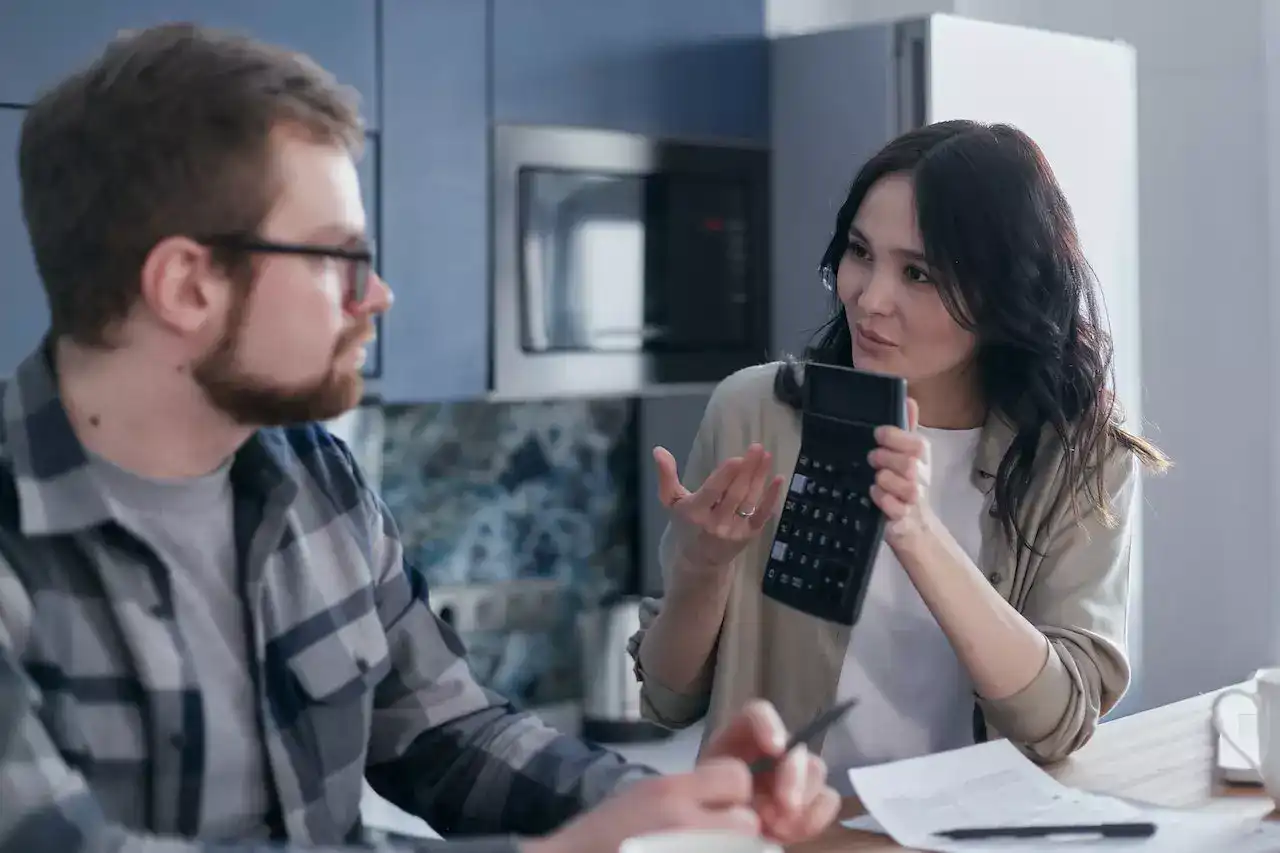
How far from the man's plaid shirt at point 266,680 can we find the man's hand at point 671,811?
Result: 0.19 ft

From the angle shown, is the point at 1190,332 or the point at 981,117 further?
the point at 1190,332

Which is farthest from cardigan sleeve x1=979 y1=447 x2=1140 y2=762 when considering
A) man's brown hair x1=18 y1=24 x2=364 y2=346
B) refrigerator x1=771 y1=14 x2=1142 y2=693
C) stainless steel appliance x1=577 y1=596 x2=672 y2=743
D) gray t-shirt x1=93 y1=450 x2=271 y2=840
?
stainless steel appliance x1=577 y1=596 x2=672 y2=743

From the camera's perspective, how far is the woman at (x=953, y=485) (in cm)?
155

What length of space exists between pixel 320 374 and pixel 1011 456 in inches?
31.8

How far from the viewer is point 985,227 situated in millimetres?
1561

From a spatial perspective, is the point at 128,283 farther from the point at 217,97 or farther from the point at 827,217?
the point at 827,217

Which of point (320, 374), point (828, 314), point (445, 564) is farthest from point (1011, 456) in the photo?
point (445, 564)

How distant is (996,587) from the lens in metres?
1.56

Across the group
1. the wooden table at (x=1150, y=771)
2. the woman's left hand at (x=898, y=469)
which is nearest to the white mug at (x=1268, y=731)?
the wooden table at (x=1150, y=771)

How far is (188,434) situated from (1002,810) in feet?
2.20

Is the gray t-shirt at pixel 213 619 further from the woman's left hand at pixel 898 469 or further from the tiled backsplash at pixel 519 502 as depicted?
the tiled backsplash at pixel 519 502

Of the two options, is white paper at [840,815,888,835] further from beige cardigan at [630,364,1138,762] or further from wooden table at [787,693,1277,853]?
beige cardigan at [630,364,1138,762]

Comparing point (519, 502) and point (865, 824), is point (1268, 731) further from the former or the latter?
point (519, 502)

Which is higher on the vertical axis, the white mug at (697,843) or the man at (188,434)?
the man at (188,434)
